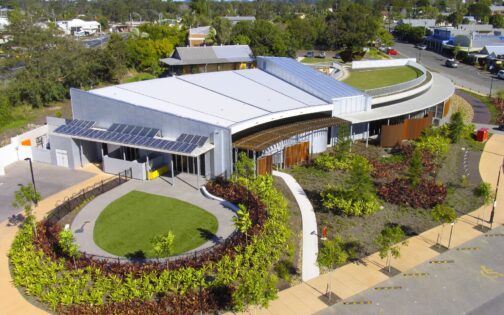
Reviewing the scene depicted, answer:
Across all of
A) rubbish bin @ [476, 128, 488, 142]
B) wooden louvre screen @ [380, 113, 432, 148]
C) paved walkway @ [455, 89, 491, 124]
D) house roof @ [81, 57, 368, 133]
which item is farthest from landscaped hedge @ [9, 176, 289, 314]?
paved walkway @ [455, 89, 491, 124]

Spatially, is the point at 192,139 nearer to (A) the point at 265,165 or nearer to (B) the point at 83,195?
(A) the point at 265,165

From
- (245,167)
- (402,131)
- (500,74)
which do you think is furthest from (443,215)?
(500,74)

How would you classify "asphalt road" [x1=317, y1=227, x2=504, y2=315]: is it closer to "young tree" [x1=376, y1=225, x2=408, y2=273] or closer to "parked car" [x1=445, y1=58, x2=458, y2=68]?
"young tree" [x1=376, y1=225, x2=408, y2=273]

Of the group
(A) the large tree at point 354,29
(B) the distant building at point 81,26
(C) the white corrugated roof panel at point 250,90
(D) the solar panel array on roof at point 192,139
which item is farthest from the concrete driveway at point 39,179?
(B) the distant building at point 81,26

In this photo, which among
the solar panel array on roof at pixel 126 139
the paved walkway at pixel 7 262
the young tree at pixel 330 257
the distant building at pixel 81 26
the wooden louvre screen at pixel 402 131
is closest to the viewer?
the paved walkway at pixel 7 262

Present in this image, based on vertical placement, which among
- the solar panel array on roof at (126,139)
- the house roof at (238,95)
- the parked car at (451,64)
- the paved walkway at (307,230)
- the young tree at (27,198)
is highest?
the house roof at (238,95)

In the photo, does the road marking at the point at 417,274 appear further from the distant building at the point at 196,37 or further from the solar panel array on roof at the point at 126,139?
the distant building at the point at 196,37

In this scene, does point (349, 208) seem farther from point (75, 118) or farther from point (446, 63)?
point (446, 63)
